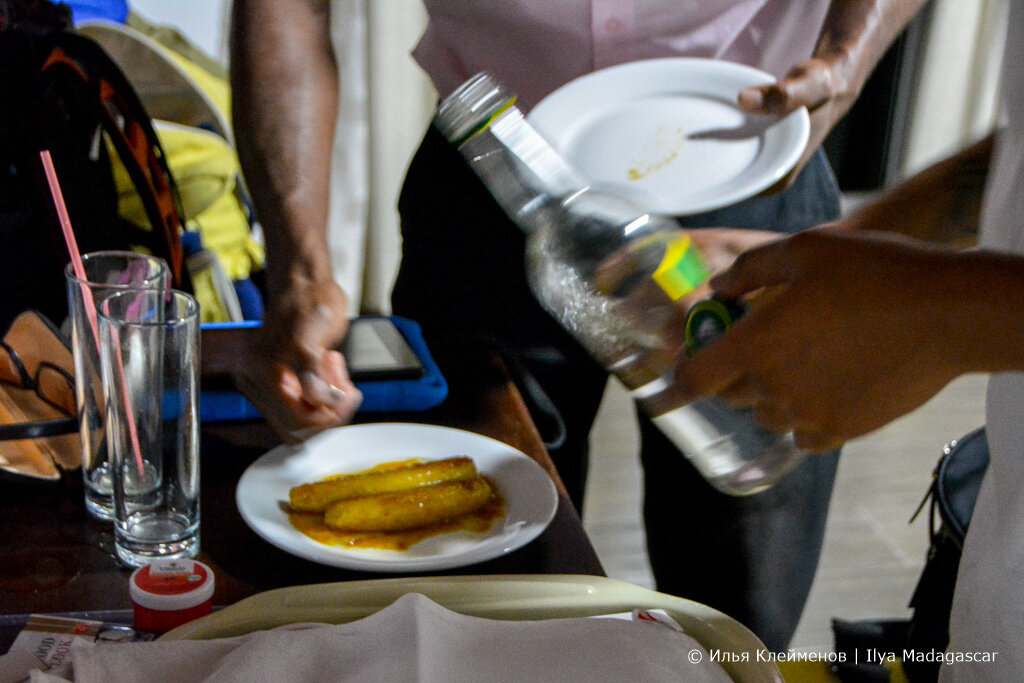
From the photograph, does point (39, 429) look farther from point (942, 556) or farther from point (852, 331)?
point (942, 556)

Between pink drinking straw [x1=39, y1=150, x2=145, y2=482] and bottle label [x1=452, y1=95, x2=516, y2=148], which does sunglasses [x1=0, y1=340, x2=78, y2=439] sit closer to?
pink drinking straw [x1=39, y1=150, x2=145, y2=482]

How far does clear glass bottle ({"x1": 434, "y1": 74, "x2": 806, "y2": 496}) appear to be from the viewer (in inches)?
26.3

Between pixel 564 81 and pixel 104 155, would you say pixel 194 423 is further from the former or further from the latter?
pixel 104 155

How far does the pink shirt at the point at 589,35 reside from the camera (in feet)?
3.59

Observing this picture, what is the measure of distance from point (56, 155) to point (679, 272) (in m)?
1.04

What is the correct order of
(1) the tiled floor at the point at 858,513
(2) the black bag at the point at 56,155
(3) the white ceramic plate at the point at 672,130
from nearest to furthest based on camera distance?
1. (3) the white ceramic plate at the point at 672,130
2. (2) the black bag at the point at 56,155
3. (1) the tiled floor at the point at 858,513

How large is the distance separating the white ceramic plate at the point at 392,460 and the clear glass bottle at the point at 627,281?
0.42ft

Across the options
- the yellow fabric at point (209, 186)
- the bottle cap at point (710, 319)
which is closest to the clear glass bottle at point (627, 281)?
the bottle cap at point (710, 319)

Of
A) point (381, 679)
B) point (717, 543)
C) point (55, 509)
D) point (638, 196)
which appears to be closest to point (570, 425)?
point (717, 543)

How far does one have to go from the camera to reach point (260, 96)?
3.58 ft

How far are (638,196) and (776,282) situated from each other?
354 millimetres

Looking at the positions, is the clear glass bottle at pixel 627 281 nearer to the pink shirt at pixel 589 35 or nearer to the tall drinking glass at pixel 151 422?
the tall drinking glass at pixel 151 422

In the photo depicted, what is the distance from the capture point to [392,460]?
88 centimetres

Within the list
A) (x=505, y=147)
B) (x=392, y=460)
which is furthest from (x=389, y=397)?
(x=505, y=147)
